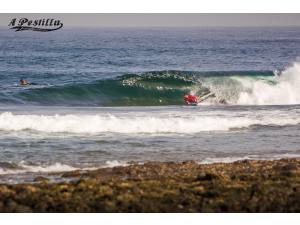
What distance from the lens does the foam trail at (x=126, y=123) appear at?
20266 millimetres

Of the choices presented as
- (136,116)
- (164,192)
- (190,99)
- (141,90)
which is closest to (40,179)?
(164,192)

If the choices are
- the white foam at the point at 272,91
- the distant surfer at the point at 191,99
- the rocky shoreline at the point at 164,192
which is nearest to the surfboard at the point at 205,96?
the distant surfer at the point at 191,99

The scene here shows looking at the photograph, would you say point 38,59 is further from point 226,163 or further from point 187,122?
point 226,163

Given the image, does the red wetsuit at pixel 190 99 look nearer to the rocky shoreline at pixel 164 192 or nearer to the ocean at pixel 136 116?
the ocean at pixel 136 116

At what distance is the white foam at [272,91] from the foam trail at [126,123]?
881 cm

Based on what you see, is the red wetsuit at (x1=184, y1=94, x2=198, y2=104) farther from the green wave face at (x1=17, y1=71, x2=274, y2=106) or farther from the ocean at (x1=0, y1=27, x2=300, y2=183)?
the green wave face at (x1=17, y1=71, x2=274, y2=106)

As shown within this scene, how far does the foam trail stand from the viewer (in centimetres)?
2027

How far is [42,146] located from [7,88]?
1461 centimetres

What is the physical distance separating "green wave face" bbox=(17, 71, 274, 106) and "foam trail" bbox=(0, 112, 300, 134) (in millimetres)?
7125

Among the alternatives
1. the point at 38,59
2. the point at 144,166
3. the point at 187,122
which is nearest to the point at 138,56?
the point at 38,59

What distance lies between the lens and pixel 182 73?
3588cm

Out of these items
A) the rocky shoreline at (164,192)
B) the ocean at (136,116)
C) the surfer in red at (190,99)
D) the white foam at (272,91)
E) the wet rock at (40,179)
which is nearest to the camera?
the rocky shoreline at (164,192)

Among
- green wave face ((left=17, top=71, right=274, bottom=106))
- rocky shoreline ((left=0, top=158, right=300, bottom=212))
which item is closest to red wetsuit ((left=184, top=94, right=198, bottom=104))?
green wave face ((left=17, top=71, right=274, bottom=106))

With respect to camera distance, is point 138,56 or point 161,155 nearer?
point 161,155
